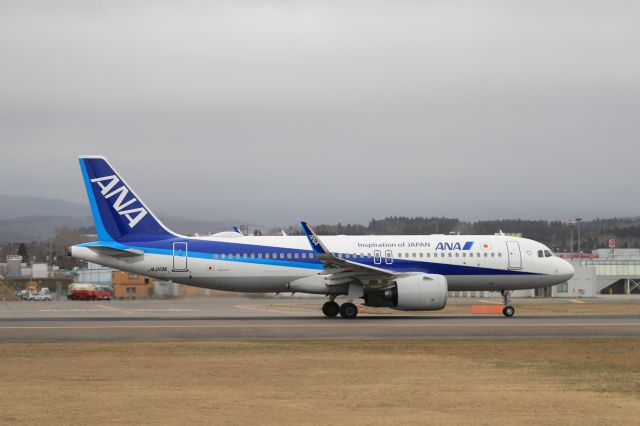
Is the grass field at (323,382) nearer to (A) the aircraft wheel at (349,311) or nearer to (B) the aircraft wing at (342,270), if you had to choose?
(B) the aircraft wing at (342,270)

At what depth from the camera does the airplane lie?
3950 centimetres

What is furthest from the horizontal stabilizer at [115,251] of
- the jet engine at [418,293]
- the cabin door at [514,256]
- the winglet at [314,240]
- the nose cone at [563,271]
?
the nose cone at [563,271]

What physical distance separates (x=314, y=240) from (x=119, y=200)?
28.8ft

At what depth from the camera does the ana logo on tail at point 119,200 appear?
39938mm

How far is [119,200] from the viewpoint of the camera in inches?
1577

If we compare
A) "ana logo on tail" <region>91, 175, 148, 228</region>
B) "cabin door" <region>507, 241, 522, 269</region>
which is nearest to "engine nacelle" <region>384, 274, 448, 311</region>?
"cabin door" <region>507, 241, 522, 269</region>

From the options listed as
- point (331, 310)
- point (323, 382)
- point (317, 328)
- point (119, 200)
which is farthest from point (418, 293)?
point (323, 382)

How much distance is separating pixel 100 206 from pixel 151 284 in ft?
66.5

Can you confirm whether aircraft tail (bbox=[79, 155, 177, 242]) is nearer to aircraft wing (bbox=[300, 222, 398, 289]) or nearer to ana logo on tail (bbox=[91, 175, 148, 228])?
ana logo on tail (bbox=[91, 175, 148, 228])

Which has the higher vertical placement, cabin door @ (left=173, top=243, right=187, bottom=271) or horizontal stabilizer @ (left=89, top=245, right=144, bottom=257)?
horizontal stabilizer @ (left=89, top=245, right=144, bottom=257)

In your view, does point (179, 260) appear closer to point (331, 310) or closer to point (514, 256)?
point (331, 310)

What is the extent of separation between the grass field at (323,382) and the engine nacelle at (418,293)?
32.6ft

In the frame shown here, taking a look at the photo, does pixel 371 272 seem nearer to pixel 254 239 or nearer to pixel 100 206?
pixel 254 239

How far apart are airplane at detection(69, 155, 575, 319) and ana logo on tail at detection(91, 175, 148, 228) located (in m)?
0.04
